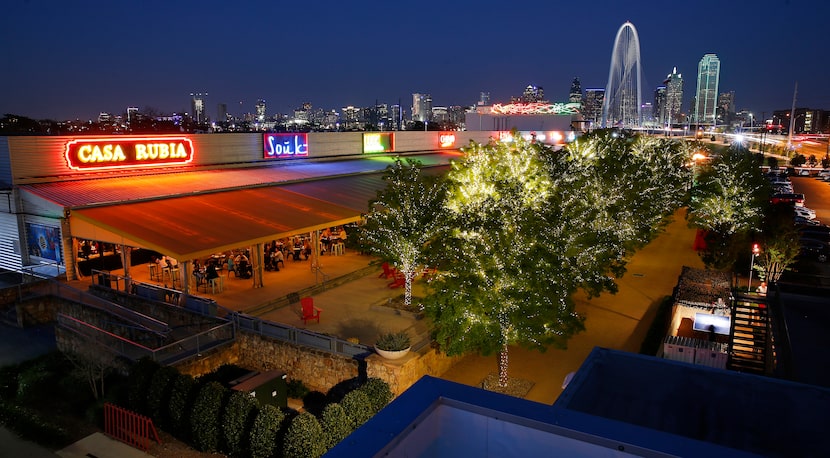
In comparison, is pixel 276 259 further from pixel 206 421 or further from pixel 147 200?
pixel 206 421

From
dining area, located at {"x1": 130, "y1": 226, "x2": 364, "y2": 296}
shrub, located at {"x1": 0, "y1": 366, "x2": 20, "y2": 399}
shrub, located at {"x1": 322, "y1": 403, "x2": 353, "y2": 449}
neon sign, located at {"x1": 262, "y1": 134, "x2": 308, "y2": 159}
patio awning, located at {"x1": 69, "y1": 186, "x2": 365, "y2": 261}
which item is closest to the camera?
shrub, located at {"x1": 322, "y1": 403, "x2": 353, "y2": 449}

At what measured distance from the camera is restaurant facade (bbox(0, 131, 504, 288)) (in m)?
17.6

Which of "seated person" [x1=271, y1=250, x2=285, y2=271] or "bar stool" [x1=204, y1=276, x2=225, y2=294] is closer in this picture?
"bar stool" [x1=204, y1=276, x2=225, y2=294]

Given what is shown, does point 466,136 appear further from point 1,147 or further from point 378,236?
point 1,147


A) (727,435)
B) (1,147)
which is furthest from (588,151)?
(1,147)

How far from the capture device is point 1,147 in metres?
18.6

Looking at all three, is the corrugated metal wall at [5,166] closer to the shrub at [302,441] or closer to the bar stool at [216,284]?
the bar stool at [216,284]

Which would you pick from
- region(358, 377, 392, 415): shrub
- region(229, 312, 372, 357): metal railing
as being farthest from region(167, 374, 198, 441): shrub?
region(358, 377, 392, 415): shrub

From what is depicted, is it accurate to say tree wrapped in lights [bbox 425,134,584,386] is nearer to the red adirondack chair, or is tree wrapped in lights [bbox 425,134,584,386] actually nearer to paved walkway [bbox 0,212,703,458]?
paved walkway [bbox 0,212,703,458]

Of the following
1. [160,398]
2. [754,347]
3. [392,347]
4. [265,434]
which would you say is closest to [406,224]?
[392,347]

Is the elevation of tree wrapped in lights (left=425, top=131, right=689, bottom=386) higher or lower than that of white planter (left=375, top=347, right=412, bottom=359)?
higher

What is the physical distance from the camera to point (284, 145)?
29.4m

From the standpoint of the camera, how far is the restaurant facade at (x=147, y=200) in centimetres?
1758

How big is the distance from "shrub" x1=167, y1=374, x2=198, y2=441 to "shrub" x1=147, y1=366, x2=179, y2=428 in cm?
16
